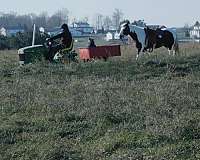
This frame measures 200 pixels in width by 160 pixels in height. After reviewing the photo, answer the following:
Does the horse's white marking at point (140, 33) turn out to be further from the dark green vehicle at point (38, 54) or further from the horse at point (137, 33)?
the dark green vehicle at point (38, 54)

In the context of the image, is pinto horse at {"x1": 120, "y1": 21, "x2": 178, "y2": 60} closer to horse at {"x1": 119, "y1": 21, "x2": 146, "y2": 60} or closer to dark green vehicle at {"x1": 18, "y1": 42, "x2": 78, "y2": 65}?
horse at {"x1": 119, "y1": 21, "x2": 146, "y2": 60}

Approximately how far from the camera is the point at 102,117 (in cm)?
963

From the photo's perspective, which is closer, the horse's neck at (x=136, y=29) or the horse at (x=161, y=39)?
the horse's neck at (x=136, y=29)

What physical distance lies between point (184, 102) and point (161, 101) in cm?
46

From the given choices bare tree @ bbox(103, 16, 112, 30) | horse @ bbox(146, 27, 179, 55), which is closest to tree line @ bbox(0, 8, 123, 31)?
bare tree @ bbox(103, 16, 112, 30)

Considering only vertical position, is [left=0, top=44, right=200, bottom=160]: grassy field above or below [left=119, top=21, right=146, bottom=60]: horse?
below

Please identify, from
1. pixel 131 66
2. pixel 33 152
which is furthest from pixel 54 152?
pixel 131 66

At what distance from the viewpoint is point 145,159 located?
7027mm

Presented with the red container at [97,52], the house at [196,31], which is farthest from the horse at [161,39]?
the house at [196,31]

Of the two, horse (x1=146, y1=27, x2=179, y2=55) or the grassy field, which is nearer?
the grassy field

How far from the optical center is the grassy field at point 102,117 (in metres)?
7.65

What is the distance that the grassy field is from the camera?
765 centimetres

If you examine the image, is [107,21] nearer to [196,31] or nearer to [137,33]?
[196,31]

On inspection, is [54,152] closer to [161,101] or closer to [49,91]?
[161,101]
